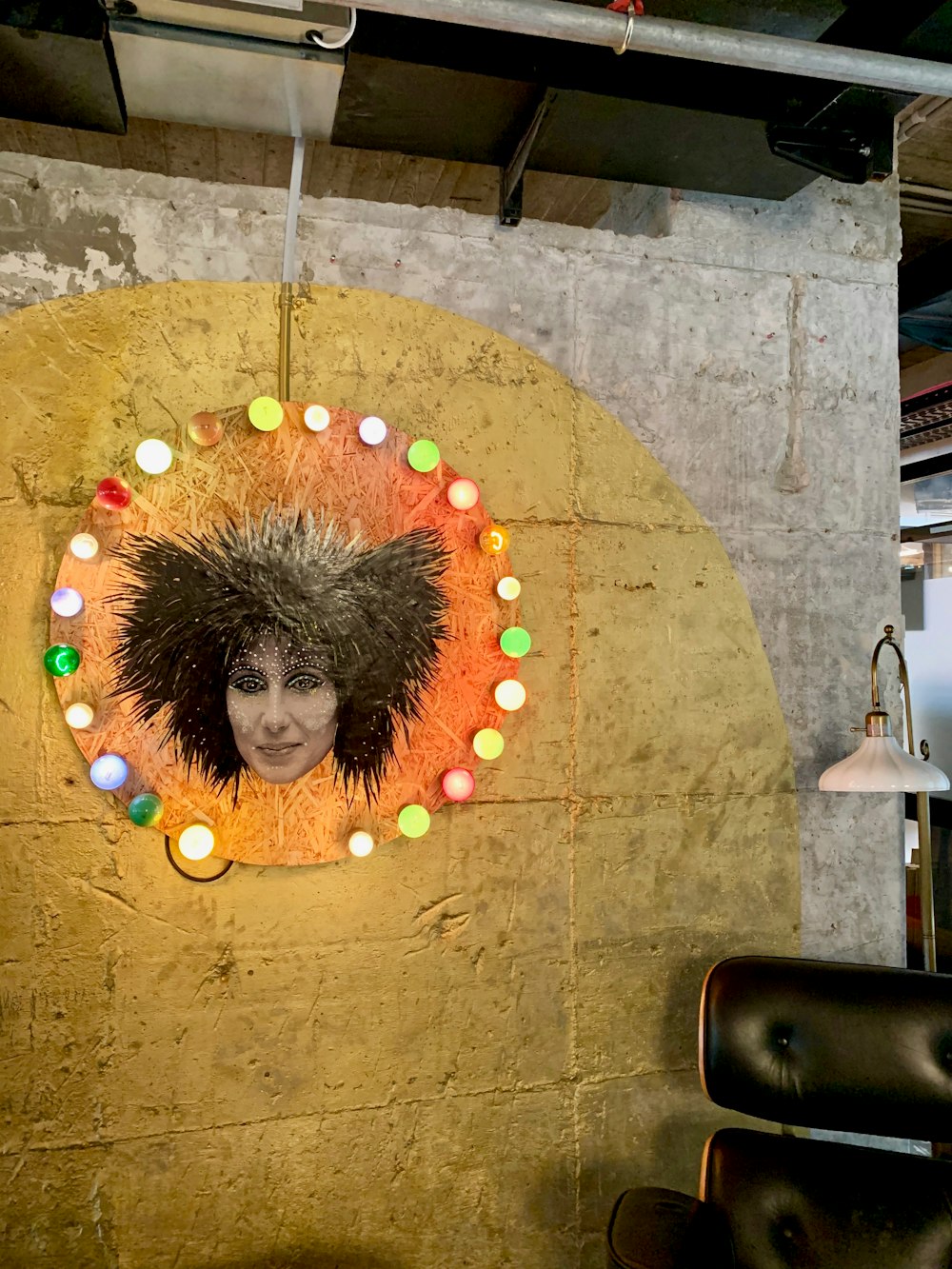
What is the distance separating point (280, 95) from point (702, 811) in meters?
2.02

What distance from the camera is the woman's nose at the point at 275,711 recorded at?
68.2 inches

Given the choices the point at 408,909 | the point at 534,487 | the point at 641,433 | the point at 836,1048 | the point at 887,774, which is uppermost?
the point at 641,433

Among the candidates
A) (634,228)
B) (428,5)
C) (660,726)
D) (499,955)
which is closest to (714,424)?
(634,228)

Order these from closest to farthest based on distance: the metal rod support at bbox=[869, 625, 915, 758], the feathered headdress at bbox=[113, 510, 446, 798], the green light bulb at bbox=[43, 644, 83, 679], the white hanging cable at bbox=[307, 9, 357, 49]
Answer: the white hanging cable at bbox=[307, 9, 357, 49]
the green light bulb at bbox=[43, 644, 83, 679]
the feathered headdress at bbox=[113, 510, 446, 798]
the metal rod support at bbox=[869, 625, 915, 758]

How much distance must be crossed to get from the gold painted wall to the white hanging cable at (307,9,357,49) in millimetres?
506

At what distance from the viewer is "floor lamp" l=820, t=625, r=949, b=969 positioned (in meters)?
1.92

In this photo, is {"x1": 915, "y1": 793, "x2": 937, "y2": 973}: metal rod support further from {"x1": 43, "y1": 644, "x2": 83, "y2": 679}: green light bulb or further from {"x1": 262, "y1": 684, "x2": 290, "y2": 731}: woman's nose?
{"x1": 43, "y1": 644, "x2": 83, "y2": 679}: green light bulb

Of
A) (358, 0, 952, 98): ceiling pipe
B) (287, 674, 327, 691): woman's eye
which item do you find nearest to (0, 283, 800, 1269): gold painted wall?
(287, 674, 327, 691): woman's eye

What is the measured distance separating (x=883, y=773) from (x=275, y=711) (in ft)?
4.83

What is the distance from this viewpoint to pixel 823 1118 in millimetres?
1662

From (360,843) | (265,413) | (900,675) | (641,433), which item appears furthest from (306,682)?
(900,675)

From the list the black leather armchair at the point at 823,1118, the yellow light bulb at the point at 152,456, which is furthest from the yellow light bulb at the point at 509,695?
the yellow light bulb at the point at 152,456

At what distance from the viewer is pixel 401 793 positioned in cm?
188

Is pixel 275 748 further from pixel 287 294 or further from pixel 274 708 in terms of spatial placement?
pixel 287 294
